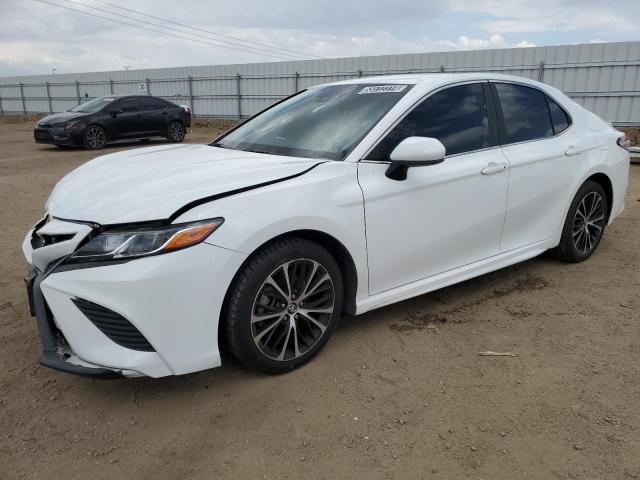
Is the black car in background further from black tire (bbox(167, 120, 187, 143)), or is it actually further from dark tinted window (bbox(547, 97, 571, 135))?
dark tinted window (bbox(547, 97, 571, 135))

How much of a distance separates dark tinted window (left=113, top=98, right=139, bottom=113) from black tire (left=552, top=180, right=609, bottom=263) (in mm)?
13134

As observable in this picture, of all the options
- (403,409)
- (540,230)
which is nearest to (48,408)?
(403,409)

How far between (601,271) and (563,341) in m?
1.52

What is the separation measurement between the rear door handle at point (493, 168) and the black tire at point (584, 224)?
107 centimetres

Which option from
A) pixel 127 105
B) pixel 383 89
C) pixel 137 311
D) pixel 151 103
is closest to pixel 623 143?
pixel 383 89

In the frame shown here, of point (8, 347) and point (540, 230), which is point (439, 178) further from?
point (8, 347)

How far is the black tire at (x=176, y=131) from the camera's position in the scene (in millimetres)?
15812

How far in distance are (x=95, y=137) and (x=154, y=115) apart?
6.35 feet

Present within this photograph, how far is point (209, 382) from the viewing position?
280 centimetres

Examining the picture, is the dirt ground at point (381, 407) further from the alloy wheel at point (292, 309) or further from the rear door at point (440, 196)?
the rear door at point (440, 196)

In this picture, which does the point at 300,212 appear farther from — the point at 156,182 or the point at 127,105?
the point at 127,105

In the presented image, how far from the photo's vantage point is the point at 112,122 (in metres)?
14.3

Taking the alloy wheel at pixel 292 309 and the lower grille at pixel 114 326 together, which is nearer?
the lower grille at pixel 114 326

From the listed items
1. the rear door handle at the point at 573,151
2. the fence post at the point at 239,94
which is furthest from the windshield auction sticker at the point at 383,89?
the fence post at the point at 239,94
